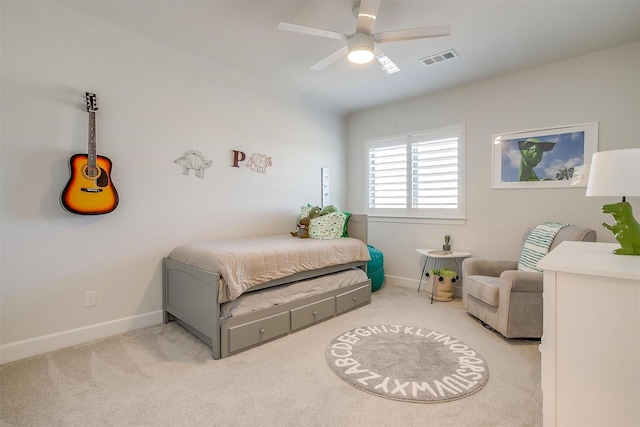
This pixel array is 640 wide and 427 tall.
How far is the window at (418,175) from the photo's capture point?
3.81m

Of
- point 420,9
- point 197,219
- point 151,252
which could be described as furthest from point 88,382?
point 420,9

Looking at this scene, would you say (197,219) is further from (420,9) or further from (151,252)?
(420,9)

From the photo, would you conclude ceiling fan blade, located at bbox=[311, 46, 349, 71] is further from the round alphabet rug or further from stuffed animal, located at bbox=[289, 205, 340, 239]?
the round alphabet rug

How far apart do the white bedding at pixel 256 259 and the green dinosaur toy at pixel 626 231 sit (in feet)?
6.82

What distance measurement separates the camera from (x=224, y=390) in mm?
1851

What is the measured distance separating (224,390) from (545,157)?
3557 millimetres

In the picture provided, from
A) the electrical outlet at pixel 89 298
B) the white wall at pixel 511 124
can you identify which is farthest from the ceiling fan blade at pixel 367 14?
the electrical outlet at pixel 89 298

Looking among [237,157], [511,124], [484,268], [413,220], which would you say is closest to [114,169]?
[237,157]

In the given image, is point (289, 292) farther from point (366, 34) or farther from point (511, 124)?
point (511, 124)

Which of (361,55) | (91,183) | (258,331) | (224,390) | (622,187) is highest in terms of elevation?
(361,55)

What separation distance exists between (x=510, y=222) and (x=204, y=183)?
3323 mm

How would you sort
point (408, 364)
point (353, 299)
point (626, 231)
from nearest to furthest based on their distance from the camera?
point (626, 231), point (408, 364), point (353, 299)

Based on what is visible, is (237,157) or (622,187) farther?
(237,157)

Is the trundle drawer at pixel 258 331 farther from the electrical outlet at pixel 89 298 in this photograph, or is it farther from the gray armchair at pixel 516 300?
the gray armchair at pixel 516 300
